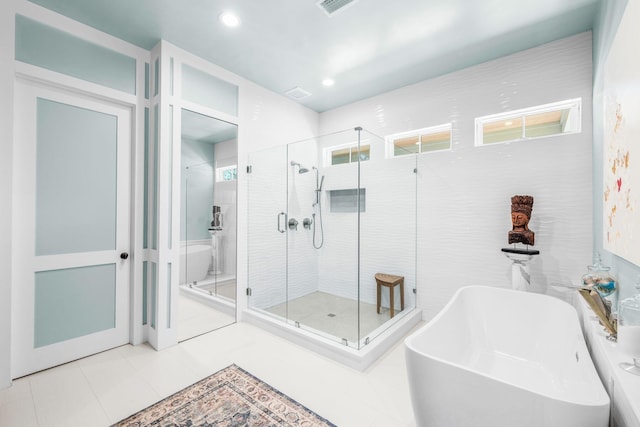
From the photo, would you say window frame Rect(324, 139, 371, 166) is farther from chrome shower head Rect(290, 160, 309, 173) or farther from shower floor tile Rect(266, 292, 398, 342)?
shower floor tile Rect(266, 292, 398, 342)

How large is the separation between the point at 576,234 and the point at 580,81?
4.36ft

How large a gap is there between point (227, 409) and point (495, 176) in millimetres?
3053

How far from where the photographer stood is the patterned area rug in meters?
1.67

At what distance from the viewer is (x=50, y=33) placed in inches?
85.7

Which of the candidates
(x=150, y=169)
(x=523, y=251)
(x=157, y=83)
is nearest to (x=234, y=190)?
(x=150, y=169)

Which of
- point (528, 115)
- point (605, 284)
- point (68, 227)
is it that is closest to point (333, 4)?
point (528, 115)

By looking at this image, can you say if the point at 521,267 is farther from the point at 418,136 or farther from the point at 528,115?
the point at 418,136

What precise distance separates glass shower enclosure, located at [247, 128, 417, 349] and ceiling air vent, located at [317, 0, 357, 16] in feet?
3.58

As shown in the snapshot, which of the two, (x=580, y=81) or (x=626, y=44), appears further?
(x=580, y=81)

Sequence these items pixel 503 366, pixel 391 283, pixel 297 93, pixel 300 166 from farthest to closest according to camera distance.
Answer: pixel 297 93 < pixel 300 166 < pixel 391 283 < pixel 503 366

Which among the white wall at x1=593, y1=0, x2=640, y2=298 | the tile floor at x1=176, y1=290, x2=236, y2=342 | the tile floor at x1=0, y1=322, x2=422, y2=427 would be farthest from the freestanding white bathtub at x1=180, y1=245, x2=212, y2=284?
the white wall at x1=593, y1=0, x2=640, y2=298

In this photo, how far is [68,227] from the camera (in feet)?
7.63

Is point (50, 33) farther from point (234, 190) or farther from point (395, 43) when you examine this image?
point (395, 43)

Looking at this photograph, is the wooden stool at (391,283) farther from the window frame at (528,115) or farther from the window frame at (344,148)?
the window frame at (528,115)
